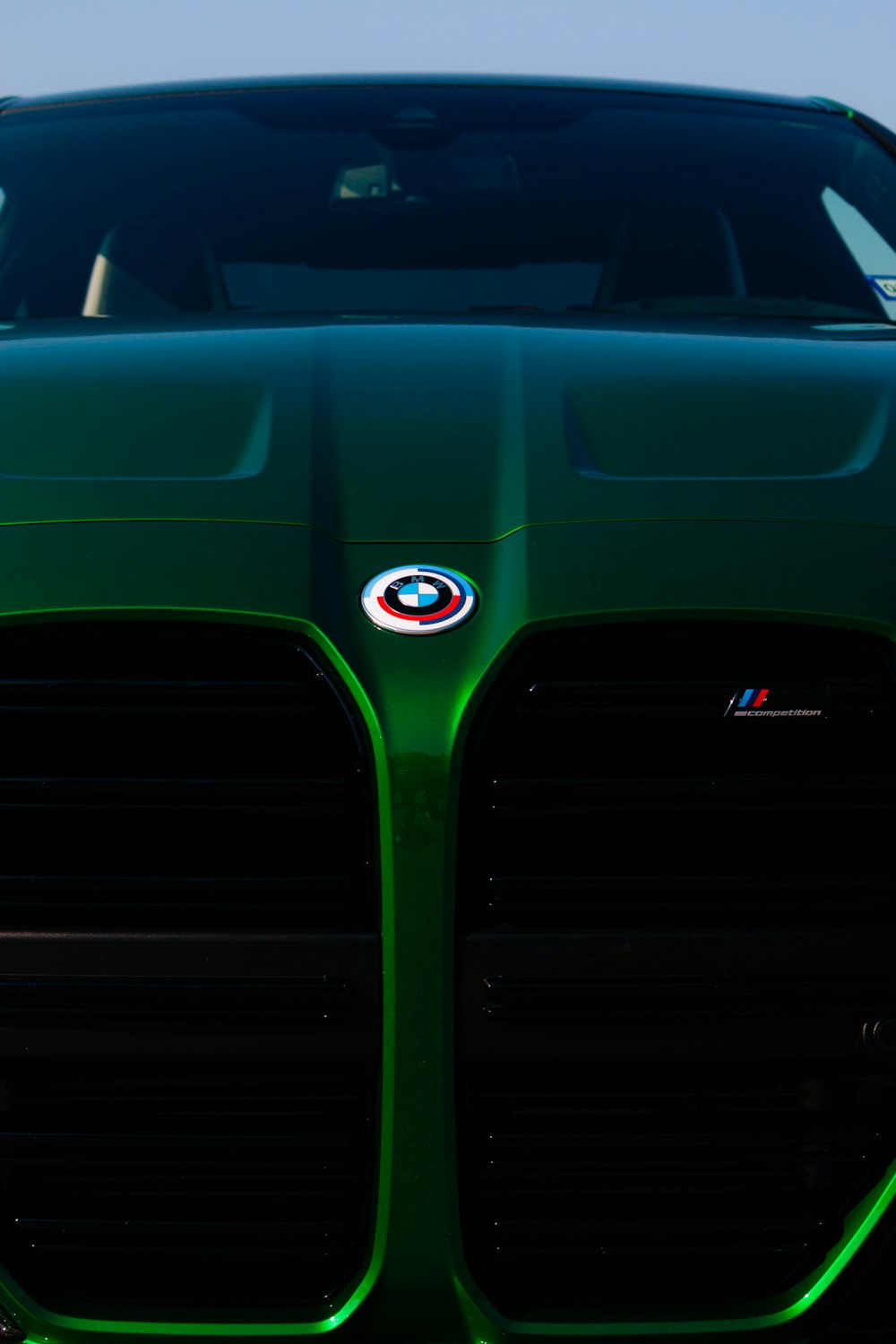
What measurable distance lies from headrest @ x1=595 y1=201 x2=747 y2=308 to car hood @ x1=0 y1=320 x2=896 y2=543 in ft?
3.15

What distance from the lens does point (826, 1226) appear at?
2.00 m

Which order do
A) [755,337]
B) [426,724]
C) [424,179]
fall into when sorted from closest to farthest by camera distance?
[426,724], [755,337], [424,179]

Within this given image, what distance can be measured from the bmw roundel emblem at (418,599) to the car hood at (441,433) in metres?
0.07

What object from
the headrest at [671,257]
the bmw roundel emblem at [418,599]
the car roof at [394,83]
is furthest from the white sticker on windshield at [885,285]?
the bmw roundel emblem at [418,599]

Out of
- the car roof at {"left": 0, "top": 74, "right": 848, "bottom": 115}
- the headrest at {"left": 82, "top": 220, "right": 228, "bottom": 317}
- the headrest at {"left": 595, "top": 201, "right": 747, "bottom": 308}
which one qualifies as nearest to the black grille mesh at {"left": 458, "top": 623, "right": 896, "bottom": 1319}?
the headrest at {"left": 595, "top": 201, "right": 747, "bottom": 308}

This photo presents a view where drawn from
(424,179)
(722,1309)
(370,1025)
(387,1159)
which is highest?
(424,179)

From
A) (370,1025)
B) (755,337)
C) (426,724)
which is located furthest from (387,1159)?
(755,337)

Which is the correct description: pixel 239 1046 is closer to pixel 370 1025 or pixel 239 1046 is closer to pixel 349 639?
pixel 370 1025

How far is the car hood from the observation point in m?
2.04

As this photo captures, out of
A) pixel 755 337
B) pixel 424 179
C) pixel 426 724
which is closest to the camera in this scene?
pixel 426 724

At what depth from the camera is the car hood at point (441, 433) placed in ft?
6.70

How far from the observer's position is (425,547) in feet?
6.58

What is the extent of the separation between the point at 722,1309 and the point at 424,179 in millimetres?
2456

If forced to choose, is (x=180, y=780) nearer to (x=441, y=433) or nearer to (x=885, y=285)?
(x=441, y=433)
